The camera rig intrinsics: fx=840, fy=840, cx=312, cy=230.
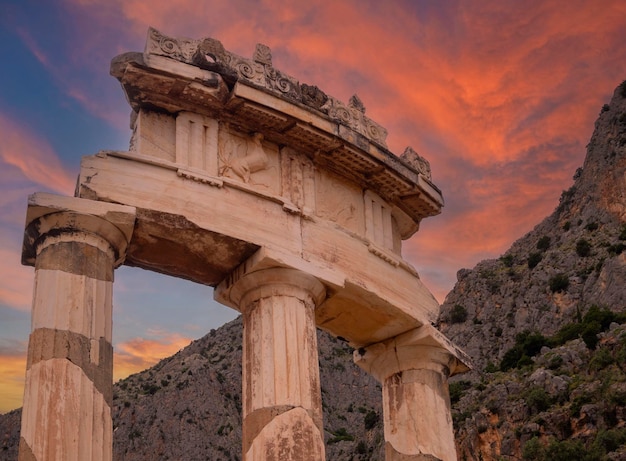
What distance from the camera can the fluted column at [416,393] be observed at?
13859 millimetres

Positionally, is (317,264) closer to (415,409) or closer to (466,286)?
(415,409)

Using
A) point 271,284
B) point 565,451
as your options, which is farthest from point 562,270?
point 271,284

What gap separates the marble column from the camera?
1089cm

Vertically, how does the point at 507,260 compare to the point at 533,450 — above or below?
above

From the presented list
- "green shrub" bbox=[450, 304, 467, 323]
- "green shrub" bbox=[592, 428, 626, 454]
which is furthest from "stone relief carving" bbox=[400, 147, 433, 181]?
"green shrub" bbox=[450, 304, 467, 323]

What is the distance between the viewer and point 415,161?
15.1 m

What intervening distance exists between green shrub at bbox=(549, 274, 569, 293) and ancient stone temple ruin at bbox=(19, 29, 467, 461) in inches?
2650

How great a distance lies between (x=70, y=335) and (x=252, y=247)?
9.81ft

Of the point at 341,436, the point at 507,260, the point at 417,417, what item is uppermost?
the point at 507,260

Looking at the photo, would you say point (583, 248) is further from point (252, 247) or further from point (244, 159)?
point (252, 247)

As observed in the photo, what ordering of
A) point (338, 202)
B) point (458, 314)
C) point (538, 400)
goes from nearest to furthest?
1. point (338, 202)
2. point (538, 400)
3. point (458, 314)

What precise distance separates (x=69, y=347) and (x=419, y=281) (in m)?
7.06

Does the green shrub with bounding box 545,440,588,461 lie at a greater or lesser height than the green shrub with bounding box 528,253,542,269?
lesser

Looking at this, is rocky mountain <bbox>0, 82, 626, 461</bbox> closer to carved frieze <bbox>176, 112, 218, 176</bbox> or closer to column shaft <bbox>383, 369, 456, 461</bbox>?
column shaft <bbox>383, 369, 456, 461</bbox>
